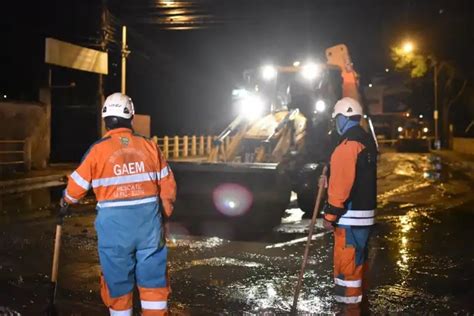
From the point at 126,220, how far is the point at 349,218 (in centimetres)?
218

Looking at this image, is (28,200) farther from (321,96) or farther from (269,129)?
(321,96)

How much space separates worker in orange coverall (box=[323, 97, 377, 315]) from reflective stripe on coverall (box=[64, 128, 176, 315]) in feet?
5.79

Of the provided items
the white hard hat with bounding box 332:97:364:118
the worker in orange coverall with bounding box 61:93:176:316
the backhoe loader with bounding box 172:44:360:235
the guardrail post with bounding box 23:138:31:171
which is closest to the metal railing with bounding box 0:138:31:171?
the guardrail post with bounding box 23:138:31:171

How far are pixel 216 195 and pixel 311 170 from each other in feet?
6.47

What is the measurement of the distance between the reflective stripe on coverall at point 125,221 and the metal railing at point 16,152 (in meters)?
17.8

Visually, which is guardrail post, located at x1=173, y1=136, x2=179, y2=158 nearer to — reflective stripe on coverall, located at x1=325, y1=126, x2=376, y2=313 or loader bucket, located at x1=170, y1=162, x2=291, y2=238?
loader bucket, located at x1=170, y1=162, x2=291, y2=238

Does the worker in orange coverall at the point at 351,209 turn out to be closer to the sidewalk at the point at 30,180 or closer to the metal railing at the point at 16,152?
the sidewalk at the point at 30,180

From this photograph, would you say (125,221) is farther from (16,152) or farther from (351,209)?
(16,152)

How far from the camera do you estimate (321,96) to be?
1320 cm

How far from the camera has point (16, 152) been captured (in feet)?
71.4

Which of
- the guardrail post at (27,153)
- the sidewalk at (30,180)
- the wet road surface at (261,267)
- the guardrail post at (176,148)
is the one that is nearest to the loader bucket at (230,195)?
the wet road surface at (261,267)

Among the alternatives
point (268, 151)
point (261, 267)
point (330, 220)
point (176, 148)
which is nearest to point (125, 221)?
point (330, 220)

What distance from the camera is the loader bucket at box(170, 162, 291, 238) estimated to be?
11438 mm

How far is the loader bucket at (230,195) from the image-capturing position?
1144 centimetres
